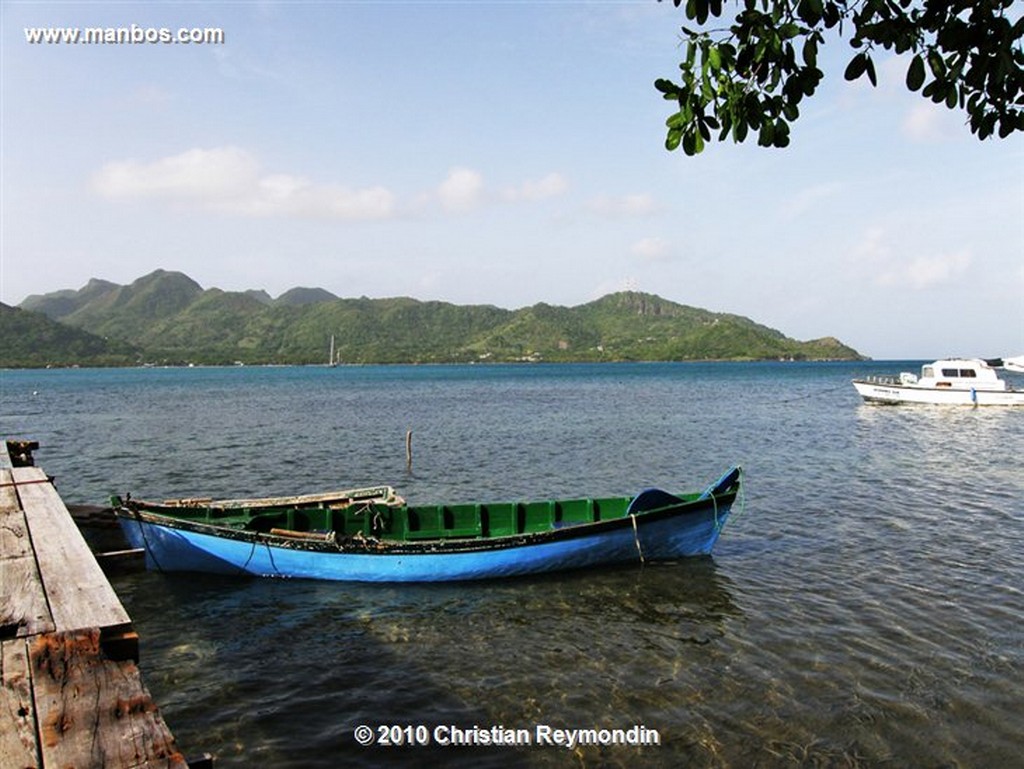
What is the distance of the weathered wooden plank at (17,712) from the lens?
10.7 ft

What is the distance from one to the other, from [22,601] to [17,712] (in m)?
1.72

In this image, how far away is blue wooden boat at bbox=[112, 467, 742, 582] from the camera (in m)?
16.8

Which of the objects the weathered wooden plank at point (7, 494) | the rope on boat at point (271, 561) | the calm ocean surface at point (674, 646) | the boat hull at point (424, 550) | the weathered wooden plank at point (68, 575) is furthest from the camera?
the rope on boat at point (271, 561)

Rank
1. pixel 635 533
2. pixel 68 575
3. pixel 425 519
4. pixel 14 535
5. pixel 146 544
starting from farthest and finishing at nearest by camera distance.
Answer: pixel 425 519 < pixel 146 544 < pixel 635 533 < pixel 14 535 < pixel 68 575

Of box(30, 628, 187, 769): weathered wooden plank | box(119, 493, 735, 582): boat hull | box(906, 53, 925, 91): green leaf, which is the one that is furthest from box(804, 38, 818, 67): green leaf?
box(119, 493, 735, 582): boat hull

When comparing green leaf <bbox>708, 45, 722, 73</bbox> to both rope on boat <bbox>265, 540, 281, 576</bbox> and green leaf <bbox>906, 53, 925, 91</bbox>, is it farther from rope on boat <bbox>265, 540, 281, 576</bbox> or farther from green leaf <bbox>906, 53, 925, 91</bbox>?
rope on boat <bbox>265, 540, 281, 576</bbox>

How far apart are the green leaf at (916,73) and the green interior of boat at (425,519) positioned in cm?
1581

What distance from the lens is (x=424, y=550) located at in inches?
656

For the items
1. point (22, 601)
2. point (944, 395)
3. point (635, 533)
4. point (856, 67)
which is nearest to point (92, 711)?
point (22, 601)

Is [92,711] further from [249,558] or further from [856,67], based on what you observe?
[249,558]

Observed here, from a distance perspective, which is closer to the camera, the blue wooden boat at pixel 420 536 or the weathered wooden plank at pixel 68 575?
the weathered wooden plank at pixel 68 575

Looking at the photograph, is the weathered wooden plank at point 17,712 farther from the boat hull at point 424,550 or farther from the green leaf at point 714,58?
the boat hull at point 424,550

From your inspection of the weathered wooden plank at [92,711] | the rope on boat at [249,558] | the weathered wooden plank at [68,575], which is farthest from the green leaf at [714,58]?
the rope on boat at [249,558]

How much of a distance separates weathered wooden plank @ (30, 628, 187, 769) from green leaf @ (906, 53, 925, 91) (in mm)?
5503
